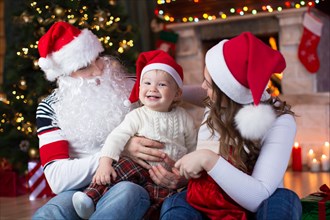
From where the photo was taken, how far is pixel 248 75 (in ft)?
4.59

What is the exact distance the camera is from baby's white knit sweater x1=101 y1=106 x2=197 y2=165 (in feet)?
5.80

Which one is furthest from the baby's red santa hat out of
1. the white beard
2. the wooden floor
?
the wooden floor

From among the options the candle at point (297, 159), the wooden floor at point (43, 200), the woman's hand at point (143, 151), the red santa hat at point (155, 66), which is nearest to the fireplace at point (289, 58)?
the candle at point (297, 159)

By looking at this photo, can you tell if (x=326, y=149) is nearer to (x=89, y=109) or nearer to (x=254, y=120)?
(x=89, y=109)

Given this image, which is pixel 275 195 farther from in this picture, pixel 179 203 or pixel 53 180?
pixel 53 180

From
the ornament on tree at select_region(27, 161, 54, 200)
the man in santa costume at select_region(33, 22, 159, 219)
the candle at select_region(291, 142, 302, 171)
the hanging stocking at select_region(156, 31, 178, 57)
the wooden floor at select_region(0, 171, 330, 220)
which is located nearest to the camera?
the man in santa costume at select_region(33, 22, 159, 219)

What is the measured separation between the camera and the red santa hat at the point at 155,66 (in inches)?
72.4

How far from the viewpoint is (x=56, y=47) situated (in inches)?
80.0

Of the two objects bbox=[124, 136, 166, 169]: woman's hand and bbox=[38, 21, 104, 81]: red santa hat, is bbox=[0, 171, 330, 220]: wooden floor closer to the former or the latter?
bbox=[38, 21, 104, 81]: red santa hat

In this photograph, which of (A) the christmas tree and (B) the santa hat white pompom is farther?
(A) the christmas tree

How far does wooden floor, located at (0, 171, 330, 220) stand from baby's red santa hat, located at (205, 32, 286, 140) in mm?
1662

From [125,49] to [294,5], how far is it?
1.65 meters

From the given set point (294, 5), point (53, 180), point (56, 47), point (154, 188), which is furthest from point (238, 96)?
point (294, 5)

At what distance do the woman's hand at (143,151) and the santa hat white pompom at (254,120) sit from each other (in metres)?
0.39
